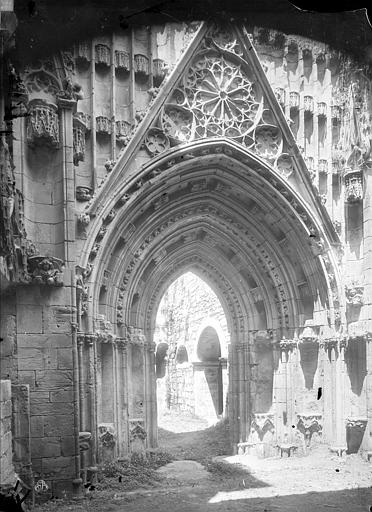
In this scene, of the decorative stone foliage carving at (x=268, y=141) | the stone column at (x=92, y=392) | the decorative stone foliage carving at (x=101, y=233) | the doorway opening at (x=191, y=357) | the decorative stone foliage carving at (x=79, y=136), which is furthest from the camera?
the doorway opening at (x=191, y=357)

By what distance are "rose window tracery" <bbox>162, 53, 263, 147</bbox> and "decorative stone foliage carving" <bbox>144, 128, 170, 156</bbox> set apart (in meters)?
0.17

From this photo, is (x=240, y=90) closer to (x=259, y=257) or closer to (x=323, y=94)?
(x=323, y=94)

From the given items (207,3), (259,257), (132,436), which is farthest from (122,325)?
(207,3)

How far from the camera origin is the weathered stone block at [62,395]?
8383mm

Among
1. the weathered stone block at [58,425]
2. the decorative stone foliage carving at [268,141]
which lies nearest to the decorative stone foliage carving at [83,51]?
the decorative stone foliage carving at [268,141]

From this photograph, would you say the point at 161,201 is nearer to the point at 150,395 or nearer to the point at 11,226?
the point at 150,395

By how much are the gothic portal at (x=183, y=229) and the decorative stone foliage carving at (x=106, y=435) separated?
3 cm

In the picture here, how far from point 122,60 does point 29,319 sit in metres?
5.19

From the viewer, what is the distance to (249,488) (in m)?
9.75

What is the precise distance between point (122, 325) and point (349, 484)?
5.06 m

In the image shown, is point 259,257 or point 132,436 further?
point 259,257

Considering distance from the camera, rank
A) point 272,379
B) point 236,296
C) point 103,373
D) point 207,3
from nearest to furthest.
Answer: point 207,3, point 103,373, point 272,379, point 236,296

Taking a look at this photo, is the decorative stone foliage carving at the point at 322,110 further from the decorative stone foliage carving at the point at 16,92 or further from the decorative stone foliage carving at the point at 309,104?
the decorative stone foliage carving at the point at 16,92

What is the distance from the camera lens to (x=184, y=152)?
36.0 feet
